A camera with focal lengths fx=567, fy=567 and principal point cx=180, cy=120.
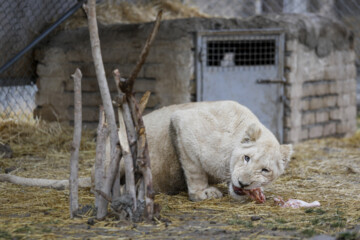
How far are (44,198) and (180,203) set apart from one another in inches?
48.1

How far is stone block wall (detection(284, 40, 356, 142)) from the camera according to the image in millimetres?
8703

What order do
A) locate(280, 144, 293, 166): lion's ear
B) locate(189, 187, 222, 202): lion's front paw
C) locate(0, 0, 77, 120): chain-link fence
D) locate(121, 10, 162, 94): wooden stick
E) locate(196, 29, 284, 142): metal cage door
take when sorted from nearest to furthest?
locate(121, 10, 162, 94): wooden stick
locate(280, 144, 293, 166): lion's ear
locate(189, 187, 222, 202): lion's front paw
locate(0, 0, 77, 120): chain-link fence
locate(196, 29, 284, 142): metal cage door

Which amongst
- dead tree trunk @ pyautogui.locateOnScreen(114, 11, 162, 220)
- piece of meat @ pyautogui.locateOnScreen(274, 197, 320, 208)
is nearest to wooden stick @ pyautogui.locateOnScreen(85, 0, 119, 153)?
dead tree trunk @ pyautogui.locateOnScreen(114, 11, 162, 220)

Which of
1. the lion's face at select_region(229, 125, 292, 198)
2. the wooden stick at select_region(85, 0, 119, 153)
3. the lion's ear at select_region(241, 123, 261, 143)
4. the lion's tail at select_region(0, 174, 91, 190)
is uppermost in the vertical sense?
the wooden stick at select_region(85, 0, 119, 153)

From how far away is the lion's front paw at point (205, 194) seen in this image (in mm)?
5133

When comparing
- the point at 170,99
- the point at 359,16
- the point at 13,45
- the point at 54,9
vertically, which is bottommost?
the point at 170,99

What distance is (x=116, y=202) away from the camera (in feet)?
13.8

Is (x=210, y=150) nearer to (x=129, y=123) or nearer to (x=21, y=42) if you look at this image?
(x=129, y=123)

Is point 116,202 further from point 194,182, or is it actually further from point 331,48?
point 331,48

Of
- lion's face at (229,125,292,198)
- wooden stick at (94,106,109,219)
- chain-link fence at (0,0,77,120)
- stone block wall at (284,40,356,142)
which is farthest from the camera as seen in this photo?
stone block wall at (284,40,356,142)

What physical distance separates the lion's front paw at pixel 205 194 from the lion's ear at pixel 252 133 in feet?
2.01

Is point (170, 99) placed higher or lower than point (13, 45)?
lower

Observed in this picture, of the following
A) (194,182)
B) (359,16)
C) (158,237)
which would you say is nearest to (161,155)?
(194,182)

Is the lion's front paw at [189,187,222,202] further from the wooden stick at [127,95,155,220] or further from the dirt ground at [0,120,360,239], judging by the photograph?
the wooden stick at [127,95,155,220]
